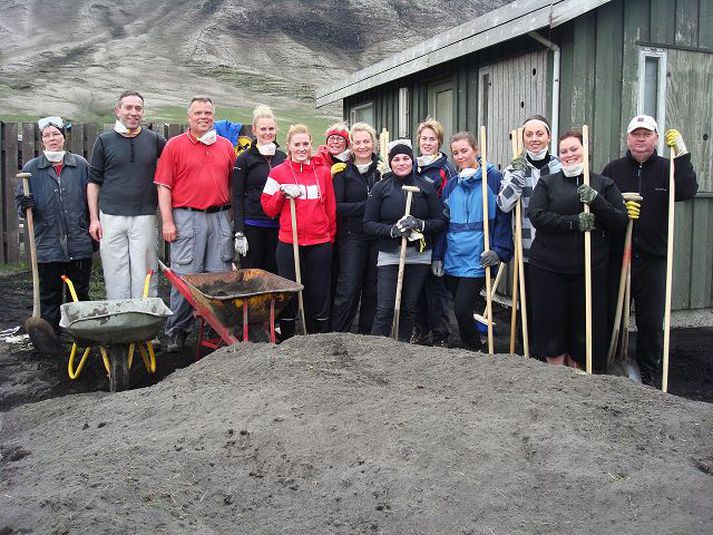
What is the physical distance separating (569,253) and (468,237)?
0.81m

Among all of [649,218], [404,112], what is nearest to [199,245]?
[649,218]

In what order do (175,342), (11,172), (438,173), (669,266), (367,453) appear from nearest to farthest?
(367,453)
(669,266)
(438,173)
(175,342)
(11,172)

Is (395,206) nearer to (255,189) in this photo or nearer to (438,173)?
(438,173)

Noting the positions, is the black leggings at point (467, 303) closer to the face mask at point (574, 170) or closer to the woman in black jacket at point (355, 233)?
the woman in black jacket at point (355, 233)

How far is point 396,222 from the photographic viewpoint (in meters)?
5.62

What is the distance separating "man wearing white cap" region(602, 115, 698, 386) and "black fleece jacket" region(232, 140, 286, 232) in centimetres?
281

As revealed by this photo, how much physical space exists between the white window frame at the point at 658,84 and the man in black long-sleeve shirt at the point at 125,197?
4.59m

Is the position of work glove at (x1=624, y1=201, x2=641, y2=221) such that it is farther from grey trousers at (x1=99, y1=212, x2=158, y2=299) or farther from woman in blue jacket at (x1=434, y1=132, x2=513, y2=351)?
grey trousers at (x1=99, y1=212, x2=158, y2=299)

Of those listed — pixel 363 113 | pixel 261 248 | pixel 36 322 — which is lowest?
pixel 36 322

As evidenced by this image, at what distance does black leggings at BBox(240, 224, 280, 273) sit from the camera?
6270mm

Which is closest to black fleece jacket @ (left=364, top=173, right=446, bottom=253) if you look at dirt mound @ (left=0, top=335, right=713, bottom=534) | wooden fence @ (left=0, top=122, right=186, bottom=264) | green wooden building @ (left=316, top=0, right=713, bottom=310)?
dirt mound @ (left=0, top=335, right=713, bottom=534)

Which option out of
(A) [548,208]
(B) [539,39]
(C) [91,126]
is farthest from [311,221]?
(C) [91,126]

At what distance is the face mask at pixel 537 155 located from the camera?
5250 mm

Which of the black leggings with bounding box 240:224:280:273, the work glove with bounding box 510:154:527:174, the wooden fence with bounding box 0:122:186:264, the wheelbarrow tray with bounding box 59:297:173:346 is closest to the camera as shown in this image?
the wheelbarrow tray with bounding box 59:297:173:346
